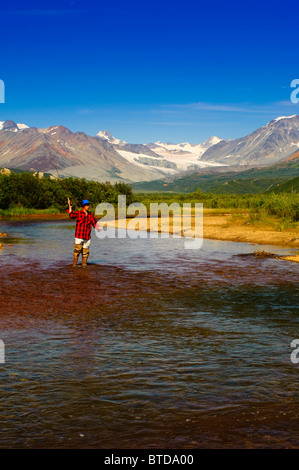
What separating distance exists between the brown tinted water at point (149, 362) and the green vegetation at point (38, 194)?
6773 cm

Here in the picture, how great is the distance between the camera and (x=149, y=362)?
344 inches

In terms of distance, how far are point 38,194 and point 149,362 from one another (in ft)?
277

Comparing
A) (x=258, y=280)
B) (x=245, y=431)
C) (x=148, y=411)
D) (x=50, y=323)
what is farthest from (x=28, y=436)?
(x=258, y=280)

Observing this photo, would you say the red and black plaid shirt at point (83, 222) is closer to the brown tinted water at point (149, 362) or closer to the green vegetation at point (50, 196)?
the brown tinted water at point (149, 362)

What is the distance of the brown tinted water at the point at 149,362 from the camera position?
618 centimetres

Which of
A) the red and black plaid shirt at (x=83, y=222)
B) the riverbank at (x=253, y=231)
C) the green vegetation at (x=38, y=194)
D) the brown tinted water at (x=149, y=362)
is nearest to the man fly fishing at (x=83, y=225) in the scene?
the red and black plaid shirt at (x=83, y=222)

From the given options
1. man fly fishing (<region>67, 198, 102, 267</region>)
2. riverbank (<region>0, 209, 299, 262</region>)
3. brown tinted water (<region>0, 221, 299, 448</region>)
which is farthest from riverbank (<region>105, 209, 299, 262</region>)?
brown tinted water (<region>0, 221, 299, 448</region>)

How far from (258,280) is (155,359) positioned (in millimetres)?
9815

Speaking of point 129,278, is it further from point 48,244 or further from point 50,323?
point 48,244

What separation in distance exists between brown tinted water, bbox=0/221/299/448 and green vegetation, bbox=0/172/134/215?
67.7 metres

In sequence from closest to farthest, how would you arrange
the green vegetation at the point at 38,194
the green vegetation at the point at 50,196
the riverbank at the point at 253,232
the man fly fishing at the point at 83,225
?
the man fly fishing at the point at 83,225 < the riverbank at the point at 253,232 < the green vegetation at the point at 50,196 < the green vegetation at the point at 38,194

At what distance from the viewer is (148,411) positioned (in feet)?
22.0

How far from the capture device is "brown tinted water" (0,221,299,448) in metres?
6.18

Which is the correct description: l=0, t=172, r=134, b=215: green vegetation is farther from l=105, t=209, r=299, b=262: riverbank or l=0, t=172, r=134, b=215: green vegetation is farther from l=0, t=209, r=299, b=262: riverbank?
l=105, t=209, r=299, b=262: riverbank
